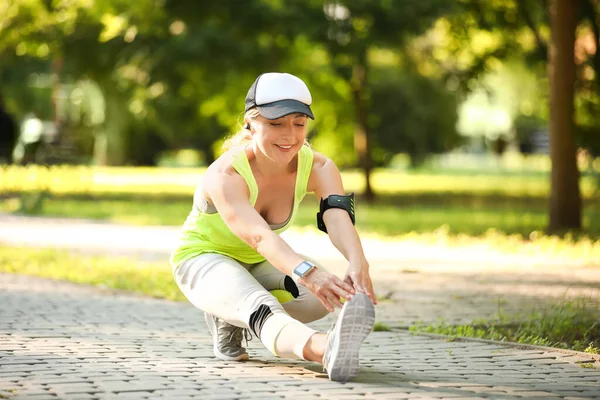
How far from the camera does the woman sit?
16.2ft

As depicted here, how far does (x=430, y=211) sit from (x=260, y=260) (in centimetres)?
1549

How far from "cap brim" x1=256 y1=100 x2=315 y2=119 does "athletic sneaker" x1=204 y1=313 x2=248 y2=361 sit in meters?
1.20

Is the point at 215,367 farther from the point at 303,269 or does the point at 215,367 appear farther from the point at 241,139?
the point at 241,139

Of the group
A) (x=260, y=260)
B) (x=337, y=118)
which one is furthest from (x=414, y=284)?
(x=337, y=118)

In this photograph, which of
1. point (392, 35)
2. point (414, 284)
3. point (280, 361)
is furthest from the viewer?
point (392, 35)

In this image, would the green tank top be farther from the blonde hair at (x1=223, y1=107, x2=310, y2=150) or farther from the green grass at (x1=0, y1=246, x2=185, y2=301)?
the green grass at (x1=0, y1=246, x2=185, y2=301)

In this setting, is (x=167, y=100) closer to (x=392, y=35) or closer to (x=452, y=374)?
(x=392, y=35)

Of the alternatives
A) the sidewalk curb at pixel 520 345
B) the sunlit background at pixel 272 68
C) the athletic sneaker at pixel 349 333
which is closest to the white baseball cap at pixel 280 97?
the athletic sneaker at pixel 349 333

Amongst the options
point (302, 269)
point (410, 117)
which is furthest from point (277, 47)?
point (302, 269)

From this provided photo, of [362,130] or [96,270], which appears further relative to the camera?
[362,130]

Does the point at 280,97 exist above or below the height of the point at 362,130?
below

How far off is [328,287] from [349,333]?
0.27 m

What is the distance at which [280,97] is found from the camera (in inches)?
208

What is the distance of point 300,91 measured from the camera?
17.5 ft
